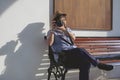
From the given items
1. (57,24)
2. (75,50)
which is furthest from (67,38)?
(75,50)

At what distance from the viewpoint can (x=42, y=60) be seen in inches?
246

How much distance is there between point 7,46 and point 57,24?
1.02m

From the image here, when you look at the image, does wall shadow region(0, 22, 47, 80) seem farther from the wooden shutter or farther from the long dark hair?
the wooden shutter

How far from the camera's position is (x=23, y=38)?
601 cm

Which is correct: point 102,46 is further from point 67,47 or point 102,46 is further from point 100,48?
point 67,47

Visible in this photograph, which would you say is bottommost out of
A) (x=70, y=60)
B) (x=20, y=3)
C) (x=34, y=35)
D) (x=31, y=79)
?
(x=31, y=79)

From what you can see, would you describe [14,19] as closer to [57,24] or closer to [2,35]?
[2,35]

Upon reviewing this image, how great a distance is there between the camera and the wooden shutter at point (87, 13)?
648cm

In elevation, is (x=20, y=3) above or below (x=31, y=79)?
above

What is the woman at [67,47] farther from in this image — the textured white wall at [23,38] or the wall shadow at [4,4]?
the wall shadow at [4,4]

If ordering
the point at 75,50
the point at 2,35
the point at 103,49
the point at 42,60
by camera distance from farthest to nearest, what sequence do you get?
the point at 103,49, the point at 42,60, the point at 2,35, the point at 75,50

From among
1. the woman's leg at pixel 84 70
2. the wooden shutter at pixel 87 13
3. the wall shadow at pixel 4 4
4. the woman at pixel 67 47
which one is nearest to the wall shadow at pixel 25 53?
the woman at pixel 67 47

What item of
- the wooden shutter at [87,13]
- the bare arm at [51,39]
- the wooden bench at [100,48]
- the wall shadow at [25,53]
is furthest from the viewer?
the wooden shutter at [87,13]

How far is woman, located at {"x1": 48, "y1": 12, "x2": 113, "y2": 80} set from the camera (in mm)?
5289
